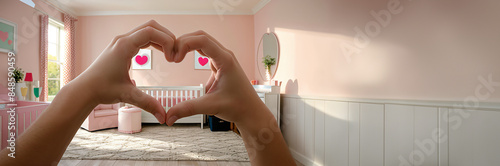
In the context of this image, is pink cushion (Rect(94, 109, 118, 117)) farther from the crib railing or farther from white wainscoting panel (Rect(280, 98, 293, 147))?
white wainscoting panel (Rect(280, 98, 293, 147))

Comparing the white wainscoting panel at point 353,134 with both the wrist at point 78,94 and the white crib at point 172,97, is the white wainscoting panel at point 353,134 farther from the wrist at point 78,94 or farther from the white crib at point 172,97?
the white crib at point 172,97

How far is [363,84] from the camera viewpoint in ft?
6.11

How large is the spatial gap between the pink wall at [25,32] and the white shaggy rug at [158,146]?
143 cm

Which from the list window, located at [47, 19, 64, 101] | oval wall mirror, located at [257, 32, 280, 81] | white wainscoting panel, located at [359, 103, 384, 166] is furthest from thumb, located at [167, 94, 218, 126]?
window, located at [47, 19, 64, 101]

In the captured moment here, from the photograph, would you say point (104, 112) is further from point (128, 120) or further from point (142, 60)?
point (142, 60)

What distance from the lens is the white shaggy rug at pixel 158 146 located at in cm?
268

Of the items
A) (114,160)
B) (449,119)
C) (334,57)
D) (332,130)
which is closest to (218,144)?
(114,160)

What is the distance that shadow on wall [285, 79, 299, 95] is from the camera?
2.98 meters

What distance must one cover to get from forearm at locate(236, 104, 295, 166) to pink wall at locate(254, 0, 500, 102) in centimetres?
132

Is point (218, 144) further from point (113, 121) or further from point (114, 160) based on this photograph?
point (113, 121)

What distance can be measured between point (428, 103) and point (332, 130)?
92cm

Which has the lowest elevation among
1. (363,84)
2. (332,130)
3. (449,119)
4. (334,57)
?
(332,130)

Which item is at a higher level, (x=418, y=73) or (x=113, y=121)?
(x=418, y=73)

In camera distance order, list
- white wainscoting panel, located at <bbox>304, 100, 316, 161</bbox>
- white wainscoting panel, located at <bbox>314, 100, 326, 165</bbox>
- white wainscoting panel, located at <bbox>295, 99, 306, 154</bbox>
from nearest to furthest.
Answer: white wainscoting panel, located at <bbox>314, 100, 326, 165</bbox>
white wainscoting panel, located at <bbox>304, 100, 316, 161</bbox>
white wainscoting panel, located at <bbox>295, 99, 306, 154</bbox>
